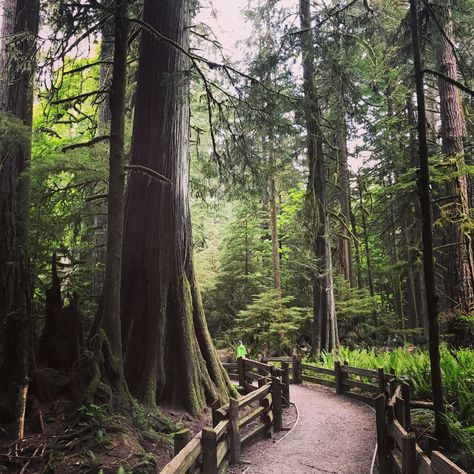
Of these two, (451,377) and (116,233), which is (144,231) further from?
(451,377)

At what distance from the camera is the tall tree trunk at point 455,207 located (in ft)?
36.8

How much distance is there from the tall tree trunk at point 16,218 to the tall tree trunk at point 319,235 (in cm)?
904

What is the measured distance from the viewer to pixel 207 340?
8.88m

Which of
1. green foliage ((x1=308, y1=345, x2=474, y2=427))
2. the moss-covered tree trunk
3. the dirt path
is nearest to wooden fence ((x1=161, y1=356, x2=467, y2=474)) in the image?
the dirt path

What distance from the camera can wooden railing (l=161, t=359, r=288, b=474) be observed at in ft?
13.8

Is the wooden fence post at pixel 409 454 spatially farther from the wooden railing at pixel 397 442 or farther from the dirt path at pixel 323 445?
the dirt path at pixel 323 445

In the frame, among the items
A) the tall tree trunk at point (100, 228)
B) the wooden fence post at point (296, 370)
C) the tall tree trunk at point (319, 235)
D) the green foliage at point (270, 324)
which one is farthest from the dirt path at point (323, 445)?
the green foliage at point (270, 324)

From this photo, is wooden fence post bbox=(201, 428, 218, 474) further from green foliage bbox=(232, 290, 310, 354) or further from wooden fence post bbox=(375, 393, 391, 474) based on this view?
green foliage bbox=(232, 290, 310, 354)

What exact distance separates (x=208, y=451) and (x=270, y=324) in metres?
A: 14.0

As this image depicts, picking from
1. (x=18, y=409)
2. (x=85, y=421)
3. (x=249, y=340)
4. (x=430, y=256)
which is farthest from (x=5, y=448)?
(x=249, y=340)

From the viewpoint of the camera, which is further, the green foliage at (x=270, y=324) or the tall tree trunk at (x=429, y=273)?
the green foliage at (x=270, y=324)

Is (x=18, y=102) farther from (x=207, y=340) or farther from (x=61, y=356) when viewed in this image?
(x=207, y=340)

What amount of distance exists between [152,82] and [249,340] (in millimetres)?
13693

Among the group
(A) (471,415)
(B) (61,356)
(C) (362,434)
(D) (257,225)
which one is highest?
(D) (257,225)
